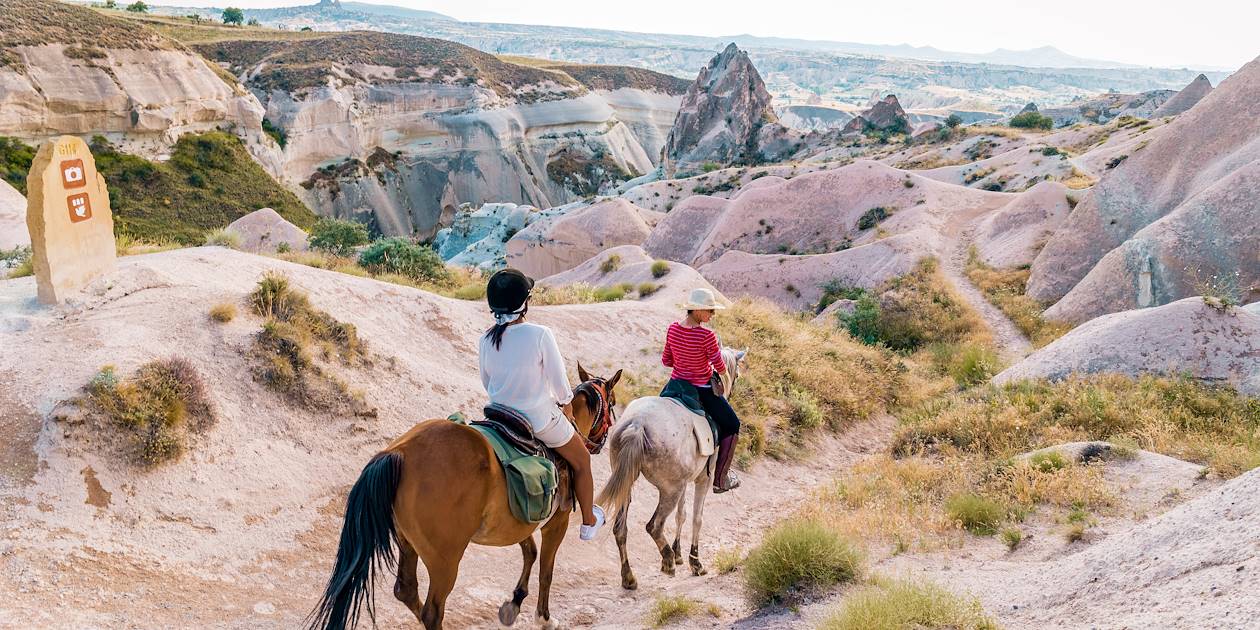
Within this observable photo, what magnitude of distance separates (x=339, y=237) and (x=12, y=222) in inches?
331

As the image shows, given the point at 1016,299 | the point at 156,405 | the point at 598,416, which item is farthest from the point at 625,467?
the point at 1016,299

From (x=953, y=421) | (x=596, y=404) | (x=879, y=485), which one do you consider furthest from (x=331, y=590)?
(x=953, y=421)

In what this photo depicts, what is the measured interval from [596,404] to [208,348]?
547 centimetres

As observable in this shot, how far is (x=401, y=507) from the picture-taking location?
5.21 m

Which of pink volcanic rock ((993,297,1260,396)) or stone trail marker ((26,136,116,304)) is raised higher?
stone trail marker ((26,136,116,304))

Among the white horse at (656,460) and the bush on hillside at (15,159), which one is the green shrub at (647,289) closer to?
the white horse at (656,460)

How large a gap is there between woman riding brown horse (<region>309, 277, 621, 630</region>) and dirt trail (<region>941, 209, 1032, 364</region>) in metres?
15.6

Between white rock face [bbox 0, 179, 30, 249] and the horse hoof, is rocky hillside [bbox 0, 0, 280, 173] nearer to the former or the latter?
white rock face [bbox 0, 179, 30, 249]

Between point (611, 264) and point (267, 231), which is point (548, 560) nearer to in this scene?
point (611, 264)

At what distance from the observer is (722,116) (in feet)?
213

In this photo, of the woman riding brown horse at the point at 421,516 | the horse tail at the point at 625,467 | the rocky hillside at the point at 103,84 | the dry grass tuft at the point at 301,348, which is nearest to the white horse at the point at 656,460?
the horse tail at the point at 625,467

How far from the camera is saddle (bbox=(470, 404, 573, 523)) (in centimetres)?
566

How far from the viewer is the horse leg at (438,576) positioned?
5.34m

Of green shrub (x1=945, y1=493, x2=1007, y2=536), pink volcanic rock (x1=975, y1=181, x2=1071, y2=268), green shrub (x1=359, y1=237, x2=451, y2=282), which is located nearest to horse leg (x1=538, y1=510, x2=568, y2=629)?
green shrub (x1=945, y1=493, x2=1007, y2=536)
